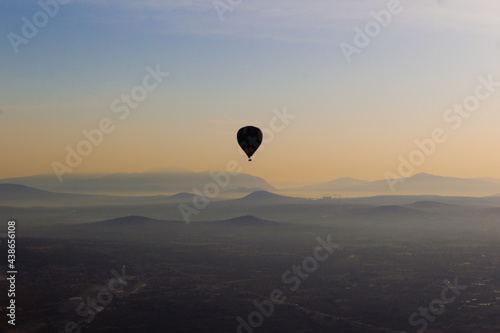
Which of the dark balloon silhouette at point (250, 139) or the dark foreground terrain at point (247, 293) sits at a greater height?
the dark balloon silhouette at point (250, 139)

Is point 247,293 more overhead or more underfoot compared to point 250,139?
more underfoot

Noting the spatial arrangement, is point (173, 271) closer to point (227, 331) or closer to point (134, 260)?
point (134, 260)

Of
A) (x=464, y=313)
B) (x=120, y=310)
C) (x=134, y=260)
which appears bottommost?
(x=464, y=313)

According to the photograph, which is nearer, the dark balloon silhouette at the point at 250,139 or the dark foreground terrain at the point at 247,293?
the dark balloon silhouette at the point at 250,139

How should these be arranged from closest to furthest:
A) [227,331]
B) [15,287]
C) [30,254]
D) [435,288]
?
[227,331] → [15,287] → [435,288] → [30,254]

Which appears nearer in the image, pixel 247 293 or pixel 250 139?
pixel 250 139

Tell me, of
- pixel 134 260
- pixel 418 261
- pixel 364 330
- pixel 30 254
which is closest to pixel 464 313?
pixel 364 330

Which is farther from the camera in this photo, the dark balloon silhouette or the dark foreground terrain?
the dark foreground terrain

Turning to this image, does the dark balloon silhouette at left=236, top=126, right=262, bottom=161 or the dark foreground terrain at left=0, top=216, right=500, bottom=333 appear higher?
the dark balloon silhouette at left=236, top=126, right=262, bottom=161
